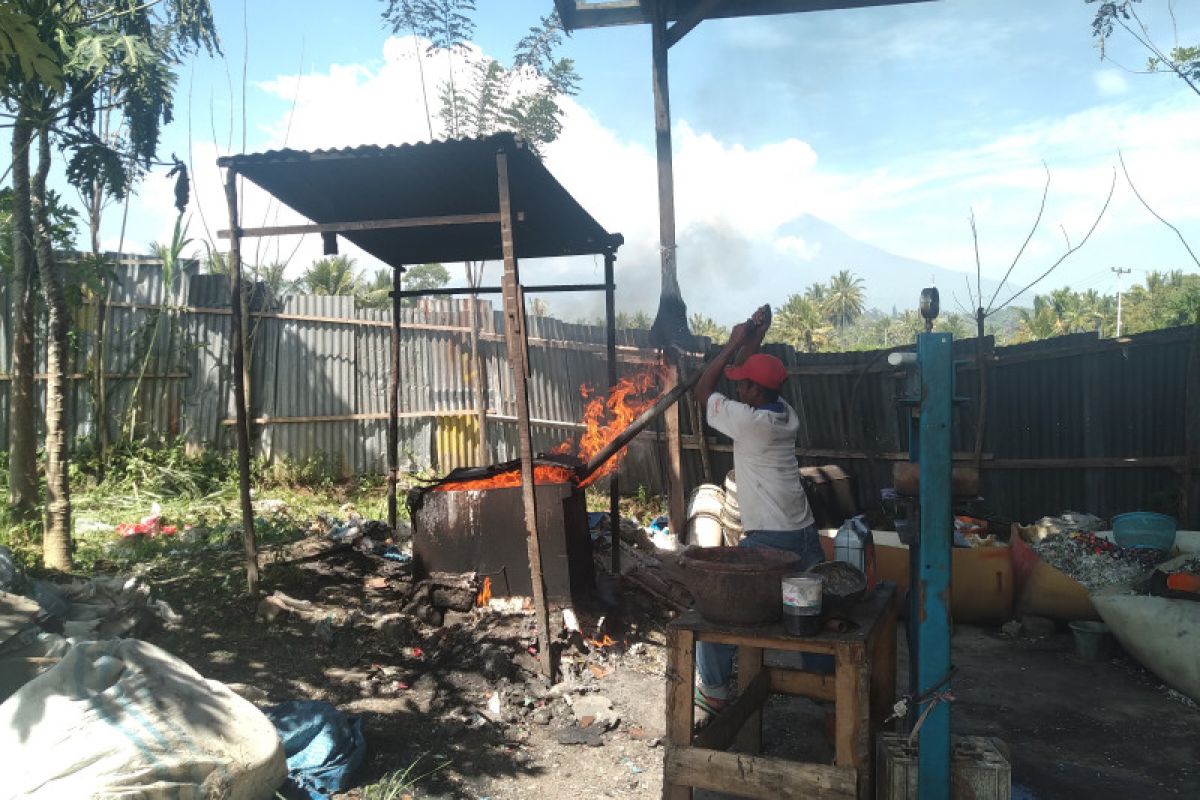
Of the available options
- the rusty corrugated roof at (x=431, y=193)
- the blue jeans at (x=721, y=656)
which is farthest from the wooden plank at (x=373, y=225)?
the blue jeans at (x=721, y=656)

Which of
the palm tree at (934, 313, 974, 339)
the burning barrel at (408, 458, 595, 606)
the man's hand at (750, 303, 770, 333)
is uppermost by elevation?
the palm tree at (934, 313, 974, 339)

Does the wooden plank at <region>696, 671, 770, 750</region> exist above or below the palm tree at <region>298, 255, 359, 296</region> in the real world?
below

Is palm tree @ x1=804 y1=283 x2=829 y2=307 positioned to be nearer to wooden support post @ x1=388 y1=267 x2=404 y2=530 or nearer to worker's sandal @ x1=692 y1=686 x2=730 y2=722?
wooden support post @ x1=388 y1=267 x2=404 y2=530

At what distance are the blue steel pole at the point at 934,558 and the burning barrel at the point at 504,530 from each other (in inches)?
127

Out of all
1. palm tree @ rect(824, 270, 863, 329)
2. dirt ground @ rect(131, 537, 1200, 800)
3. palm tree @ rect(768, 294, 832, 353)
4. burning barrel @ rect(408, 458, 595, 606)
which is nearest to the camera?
dirt ground @ rect(131, 537, 1200, 800)

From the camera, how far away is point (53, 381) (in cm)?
629

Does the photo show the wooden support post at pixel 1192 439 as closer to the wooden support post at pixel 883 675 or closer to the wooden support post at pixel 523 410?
the wooden support post at pixel 883 675

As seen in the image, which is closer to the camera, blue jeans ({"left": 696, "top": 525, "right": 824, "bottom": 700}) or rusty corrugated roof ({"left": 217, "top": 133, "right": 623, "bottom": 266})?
blue jeans ({"left": 696, "top": 525, "right": 824, "bottom": 700})

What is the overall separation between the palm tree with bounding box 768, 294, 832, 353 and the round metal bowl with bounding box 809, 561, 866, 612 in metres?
54.2

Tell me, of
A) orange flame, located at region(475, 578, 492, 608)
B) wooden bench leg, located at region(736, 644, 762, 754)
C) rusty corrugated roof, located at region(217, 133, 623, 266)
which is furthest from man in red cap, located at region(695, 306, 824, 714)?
orange flame, located at region(475, 578, 492, 608)

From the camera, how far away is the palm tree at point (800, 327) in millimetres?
58500

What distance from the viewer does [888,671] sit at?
13.3ft

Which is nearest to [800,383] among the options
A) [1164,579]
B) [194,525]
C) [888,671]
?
[1164,579]

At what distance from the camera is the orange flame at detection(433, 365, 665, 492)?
630cm
